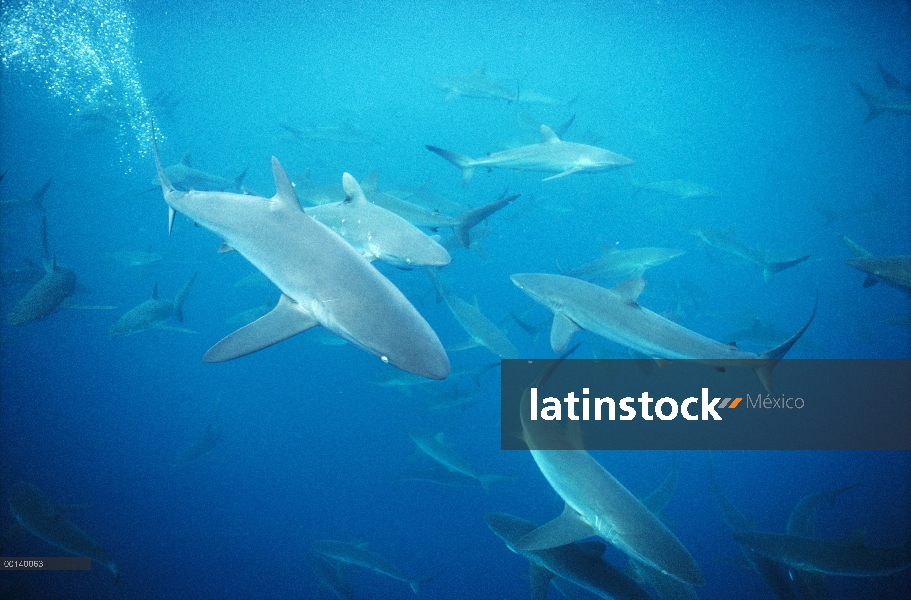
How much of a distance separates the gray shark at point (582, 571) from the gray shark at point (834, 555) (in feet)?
7.09

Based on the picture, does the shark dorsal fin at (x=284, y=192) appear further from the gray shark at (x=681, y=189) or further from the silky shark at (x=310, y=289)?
the gray shark at (x=681, y=189)

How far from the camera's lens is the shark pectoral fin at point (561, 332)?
393 centimetres

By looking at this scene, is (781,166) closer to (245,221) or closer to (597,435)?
(597,435)

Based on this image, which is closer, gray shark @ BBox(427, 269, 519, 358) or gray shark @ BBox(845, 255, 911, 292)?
gray shark @ BBox(845, 255, 911, 292)

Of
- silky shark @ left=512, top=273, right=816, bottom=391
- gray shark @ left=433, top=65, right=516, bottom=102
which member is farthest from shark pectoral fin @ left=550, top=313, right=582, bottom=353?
gray shark @ left=433, top=65, right=516, bottom=102

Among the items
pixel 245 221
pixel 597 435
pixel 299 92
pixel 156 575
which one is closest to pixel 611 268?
pixel 597 435

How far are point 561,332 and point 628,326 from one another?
649mm

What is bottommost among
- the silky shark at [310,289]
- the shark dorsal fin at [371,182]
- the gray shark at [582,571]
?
the gray shark at [582,571]

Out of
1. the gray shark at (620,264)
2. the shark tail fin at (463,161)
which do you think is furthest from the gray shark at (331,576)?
the shark tail fin at (463,161)

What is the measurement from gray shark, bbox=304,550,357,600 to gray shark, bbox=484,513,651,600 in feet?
10.7

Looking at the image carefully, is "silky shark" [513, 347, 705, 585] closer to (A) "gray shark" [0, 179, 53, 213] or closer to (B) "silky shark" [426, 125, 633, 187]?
(B) "silky shark" [426, 125, 633, 187]

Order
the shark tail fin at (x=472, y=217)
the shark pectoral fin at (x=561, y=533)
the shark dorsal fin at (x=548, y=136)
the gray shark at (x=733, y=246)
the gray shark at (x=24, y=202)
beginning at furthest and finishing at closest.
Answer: the gray shark at (x=733, y=246) < the gray shark at (x=24, y=202) < the shark dorsal fin at (x=548, y=136) < the shark tail fin at (x=472, y=217) < the shark pectoral fin at (x=561, y=533)

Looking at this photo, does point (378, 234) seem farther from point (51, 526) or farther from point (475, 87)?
point (475, 87)

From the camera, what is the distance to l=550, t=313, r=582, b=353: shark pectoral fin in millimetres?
3928
